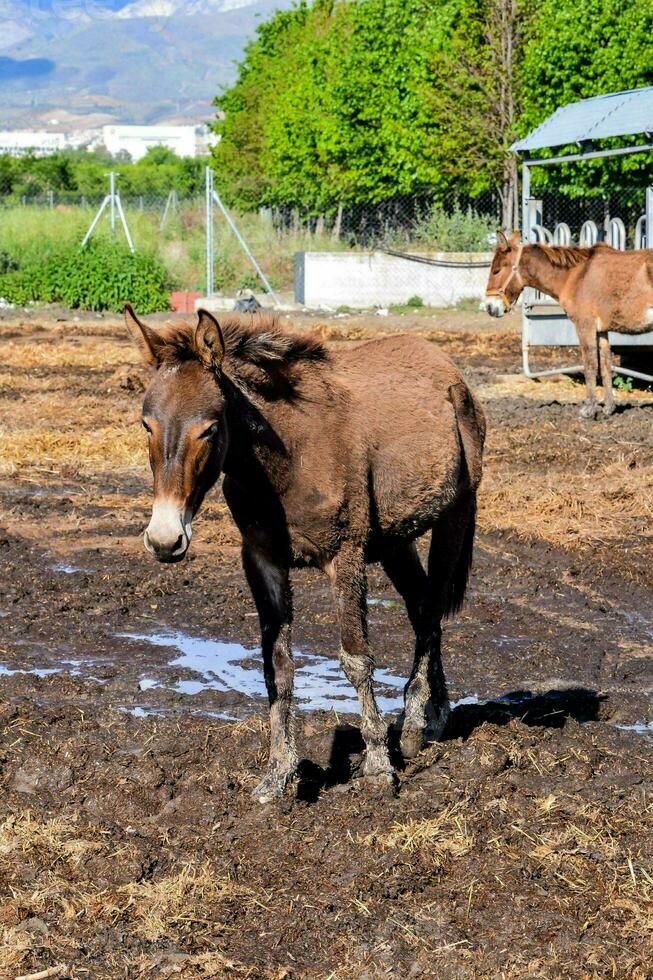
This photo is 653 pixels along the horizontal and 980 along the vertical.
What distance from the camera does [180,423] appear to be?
15.0ft

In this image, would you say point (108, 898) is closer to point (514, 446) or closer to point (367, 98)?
point (514, 446)

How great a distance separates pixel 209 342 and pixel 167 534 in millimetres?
801

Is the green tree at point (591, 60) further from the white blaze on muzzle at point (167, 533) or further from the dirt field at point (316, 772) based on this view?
the white blaze on muzzle at point (167, 533)

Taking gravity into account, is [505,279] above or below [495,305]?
above

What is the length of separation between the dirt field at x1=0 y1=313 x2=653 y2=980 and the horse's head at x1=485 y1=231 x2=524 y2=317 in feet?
16.8

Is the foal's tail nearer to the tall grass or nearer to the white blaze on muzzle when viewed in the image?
the white blaze on muzzle

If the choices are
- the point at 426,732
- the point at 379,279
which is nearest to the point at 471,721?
the point at 426,732

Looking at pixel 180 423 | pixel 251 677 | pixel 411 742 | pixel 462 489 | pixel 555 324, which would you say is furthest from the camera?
pixel 555 324

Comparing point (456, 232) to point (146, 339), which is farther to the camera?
point (456, 232)

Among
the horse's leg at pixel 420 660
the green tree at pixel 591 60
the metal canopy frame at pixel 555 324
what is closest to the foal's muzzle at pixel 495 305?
the metal canopy frame at pixel 555 324

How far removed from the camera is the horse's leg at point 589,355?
15047mm

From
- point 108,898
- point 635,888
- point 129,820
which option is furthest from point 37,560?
point 635,888

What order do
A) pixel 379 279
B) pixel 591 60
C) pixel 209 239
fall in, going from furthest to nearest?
pixel 379 279 < pixel 209 239 < pixel 591 60

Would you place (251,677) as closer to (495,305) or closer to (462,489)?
(462,489)
